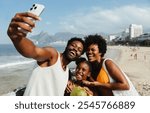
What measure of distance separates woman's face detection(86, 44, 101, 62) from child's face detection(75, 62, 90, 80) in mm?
81

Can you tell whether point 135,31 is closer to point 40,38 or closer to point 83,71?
point 40,38

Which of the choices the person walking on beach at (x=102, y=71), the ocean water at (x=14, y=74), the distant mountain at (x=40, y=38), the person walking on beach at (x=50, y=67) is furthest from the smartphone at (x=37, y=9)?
the person walking on beach at (x=102, y=71)

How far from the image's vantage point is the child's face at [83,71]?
98.1 inches

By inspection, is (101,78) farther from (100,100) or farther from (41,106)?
(41,106)

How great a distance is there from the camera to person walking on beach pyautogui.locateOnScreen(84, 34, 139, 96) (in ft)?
7.84

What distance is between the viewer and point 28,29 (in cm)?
160

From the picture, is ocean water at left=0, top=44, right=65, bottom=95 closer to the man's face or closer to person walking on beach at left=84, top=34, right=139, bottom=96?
the man's face

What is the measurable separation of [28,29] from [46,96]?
874mm

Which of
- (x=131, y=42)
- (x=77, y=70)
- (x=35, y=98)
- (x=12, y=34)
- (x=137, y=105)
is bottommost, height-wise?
(x=131, y=42)

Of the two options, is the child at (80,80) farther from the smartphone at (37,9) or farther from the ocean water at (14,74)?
the smartphone at (37,9)

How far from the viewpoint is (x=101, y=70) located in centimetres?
243

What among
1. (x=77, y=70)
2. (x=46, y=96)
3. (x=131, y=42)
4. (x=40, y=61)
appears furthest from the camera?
(x=131, y=42)

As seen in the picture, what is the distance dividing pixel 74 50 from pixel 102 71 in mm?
267

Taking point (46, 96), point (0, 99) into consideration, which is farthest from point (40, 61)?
point (0, 99)
